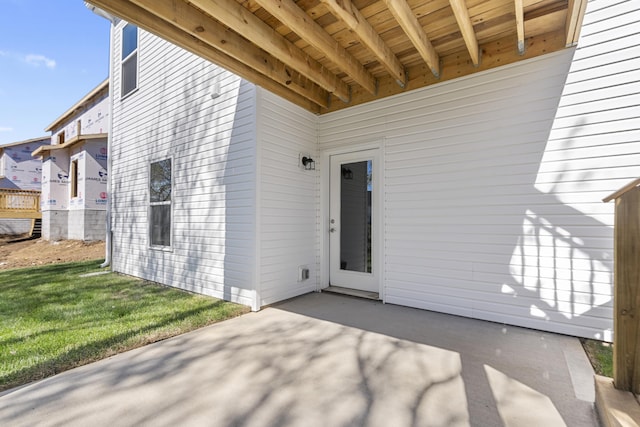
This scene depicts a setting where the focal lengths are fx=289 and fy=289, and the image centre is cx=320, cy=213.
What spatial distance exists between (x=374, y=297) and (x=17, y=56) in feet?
55.7

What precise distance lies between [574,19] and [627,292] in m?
2.40

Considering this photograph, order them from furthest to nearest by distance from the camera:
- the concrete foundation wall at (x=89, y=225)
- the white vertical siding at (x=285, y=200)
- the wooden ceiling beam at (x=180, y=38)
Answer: the concrete foundation wall at (x=89, y=225)
the white vertical siding at (x=285, y=200)
the wooden ceiling beam at (x=180, y=38)

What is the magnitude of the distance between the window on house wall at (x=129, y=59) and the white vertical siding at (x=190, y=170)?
1.05ft

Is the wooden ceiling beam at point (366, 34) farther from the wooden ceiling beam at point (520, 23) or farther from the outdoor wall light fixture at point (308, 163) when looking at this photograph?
the outdoor wall light fixture at point (308, 163)

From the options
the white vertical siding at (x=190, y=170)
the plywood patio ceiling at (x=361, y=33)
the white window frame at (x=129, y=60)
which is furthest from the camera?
the white window frame at (x=129, y=60)

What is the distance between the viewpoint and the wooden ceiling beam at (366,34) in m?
2.39

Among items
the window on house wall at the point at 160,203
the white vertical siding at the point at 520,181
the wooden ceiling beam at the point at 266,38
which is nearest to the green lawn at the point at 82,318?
the window on house wall at the point at 160,203

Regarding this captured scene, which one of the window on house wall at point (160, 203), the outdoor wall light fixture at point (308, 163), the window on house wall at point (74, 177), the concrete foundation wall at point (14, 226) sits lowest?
the concrete foundation wall at point (14, 226)

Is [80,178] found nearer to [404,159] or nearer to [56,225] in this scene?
[56,225]

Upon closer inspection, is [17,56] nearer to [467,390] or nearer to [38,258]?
[38,258]

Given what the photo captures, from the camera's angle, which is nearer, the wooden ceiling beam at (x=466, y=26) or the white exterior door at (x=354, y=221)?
the wooden ceiling beam at (x=466, y=26)

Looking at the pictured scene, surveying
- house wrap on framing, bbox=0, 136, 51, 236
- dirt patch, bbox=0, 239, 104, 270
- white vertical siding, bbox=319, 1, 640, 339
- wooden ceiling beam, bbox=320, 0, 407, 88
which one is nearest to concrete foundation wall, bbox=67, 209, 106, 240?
dirt patch, bbox=0, 239, 104, 270

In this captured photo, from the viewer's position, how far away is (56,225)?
1117cm

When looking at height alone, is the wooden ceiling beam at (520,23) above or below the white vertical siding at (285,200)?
above
